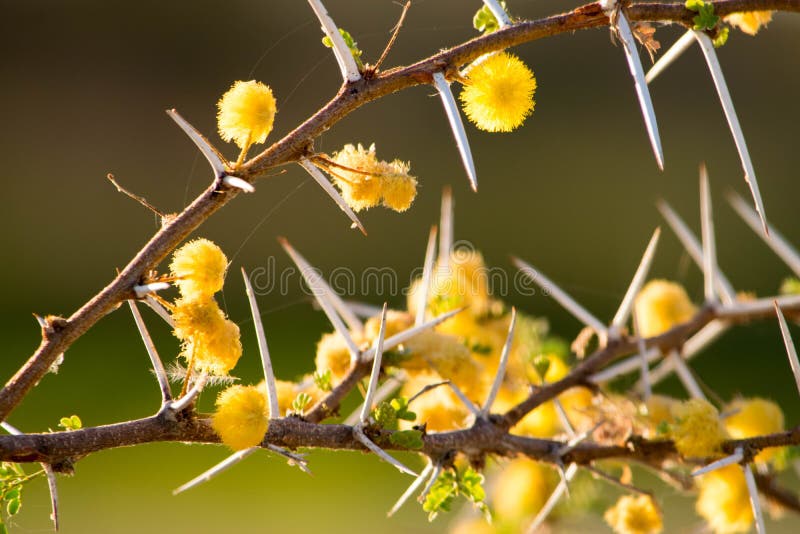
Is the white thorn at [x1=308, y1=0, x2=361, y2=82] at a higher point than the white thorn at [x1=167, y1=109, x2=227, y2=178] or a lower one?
Answer: higher

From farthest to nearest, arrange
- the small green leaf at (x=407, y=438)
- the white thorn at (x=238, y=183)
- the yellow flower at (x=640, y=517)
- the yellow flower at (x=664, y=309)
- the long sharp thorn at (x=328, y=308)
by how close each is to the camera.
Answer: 1. the yellow flower at (x=664, y=309)
2. the yellow flower at (x=640, y=517)
3. the long sharp thorn at (x=328, y=308)
4. the small green leaf at (x=407, y=438)
5. the white thorn at (x=238, y=183)

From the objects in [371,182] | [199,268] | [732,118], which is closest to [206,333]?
[199,268]

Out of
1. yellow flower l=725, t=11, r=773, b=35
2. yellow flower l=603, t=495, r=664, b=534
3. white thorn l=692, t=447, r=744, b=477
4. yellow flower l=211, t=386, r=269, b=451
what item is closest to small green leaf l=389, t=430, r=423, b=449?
yellow flower l=211, t=386, r=269, b=451

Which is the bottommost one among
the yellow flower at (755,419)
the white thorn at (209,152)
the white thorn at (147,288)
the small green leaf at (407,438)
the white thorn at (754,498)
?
the white thorn at (754,498)

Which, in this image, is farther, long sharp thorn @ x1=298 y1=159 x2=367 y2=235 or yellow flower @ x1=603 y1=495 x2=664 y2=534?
yellow flower @ x1=603 y1=495 x2=664 y2=534

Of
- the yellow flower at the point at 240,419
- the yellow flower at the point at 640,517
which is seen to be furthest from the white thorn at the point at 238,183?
the yellow flower at the point at 640,517

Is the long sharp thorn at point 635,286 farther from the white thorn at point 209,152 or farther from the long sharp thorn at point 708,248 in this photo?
the white thorn at point 209,152

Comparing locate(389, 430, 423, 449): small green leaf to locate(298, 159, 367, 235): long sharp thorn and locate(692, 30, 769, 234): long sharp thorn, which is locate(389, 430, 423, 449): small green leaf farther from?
locate(692, 30, 769, 234): long sharp thorn
